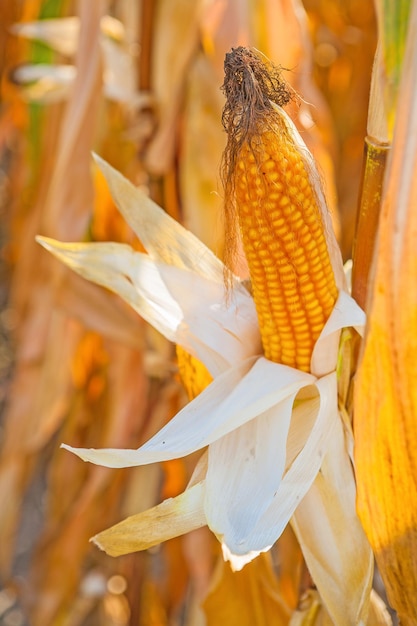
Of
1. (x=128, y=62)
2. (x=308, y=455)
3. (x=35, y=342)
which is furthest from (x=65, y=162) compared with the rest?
(x=308, y=455)

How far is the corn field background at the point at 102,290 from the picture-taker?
1.14m

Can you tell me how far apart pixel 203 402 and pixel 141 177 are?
0.71 meters

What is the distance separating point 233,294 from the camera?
2.30 ft

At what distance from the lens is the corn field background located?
44.8 inches

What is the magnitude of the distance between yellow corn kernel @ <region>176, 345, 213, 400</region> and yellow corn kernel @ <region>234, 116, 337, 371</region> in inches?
4.5

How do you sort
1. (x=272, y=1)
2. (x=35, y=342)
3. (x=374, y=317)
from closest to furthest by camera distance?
(x=374, y=317) → (x=272, y=1) → (x=35, y=342)

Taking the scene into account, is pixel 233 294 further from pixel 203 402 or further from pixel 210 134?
pixel 210 134

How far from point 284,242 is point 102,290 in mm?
726

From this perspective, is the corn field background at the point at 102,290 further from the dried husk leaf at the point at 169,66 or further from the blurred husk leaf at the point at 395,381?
the blurred husk leaf at the point at 395,381

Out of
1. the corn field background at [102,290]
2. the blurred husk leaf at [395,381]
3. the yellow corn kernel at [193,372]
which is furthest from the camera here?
the corn field background at [102,290]

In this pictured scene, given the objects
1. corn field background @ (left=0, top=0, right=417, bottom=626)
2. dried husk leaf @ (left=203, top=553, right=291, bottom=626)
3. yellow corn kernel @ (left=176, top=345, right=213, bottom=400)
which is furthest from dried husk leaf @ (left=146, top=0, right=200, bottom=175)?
dried husk leaf @ (left=203, top=553, right=291, bottom=626)

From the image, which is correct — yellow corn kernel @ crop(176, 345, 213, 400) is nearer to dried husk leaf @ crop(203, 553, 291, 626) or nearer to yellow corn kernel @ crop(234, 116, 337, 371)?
yellow corn kernel @ crop(234, 116, 337, 371)

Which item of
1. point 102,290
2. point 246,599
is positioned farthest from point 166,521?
point 102,290

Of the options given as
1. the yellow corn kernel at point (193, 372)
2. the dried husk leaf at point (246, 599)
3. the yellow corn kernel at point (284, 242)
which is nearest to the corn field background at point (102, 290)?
the dried husk leaf at point (246, 599)
